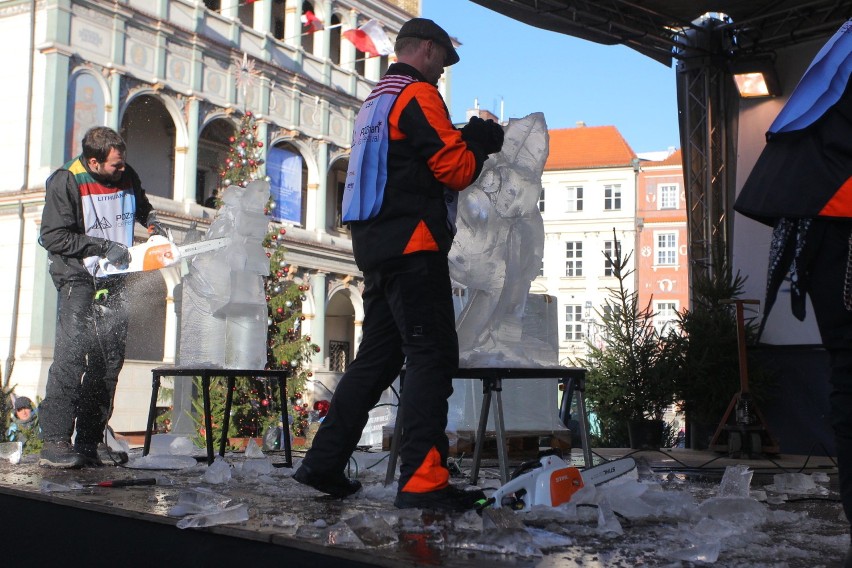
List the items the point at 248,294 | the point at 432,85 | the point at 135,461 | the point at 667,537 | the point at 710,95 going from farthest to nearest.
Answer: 1. the point at 710,95
2. the point at 248,294
3. the point at 135,461
4. the point at 432,85
5. the point at 667,537

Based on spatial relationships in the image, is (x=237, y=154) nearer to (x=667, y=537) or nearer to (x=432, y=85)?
(x=432, y=85)

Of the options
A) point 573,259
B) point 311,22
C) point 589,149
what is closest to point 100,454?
point 311,22

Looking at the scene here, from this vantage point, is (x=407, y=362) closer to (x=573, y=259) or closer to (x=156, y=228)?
(x=156, y=228)

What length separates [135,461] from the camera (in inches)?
183

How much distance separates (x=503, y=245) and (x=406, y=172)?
3.90 ft

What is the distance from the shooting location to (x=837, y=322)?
224cm

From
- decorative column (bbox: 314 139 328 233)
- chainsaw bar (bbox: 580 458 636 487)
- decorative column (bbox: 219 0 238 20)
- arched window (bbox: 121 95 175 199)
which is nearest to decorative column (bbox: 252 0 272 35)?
decorative column (bbox: 219 0 238 20)

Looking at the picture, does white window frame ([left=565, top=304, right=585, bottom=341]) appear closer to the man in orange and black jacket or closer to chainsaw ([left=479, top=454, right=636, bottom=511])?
the man in orange and black jacket

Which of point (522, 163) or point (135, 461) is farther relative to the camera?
point (135, 461)

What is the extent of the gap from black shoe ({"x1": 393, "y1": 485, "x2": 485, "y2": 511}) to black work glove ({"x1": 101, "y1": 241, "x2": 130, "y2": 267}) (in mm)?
2177

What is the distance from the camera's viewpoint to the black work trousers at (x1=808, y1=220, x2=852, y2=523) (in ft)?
7.04

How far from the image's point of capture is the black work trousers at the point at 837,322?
2.14m

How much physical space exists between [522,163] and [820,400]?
5575 millimetres

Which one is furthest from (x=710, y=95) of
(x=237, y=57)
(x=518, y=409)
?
(x=237, y=57)
